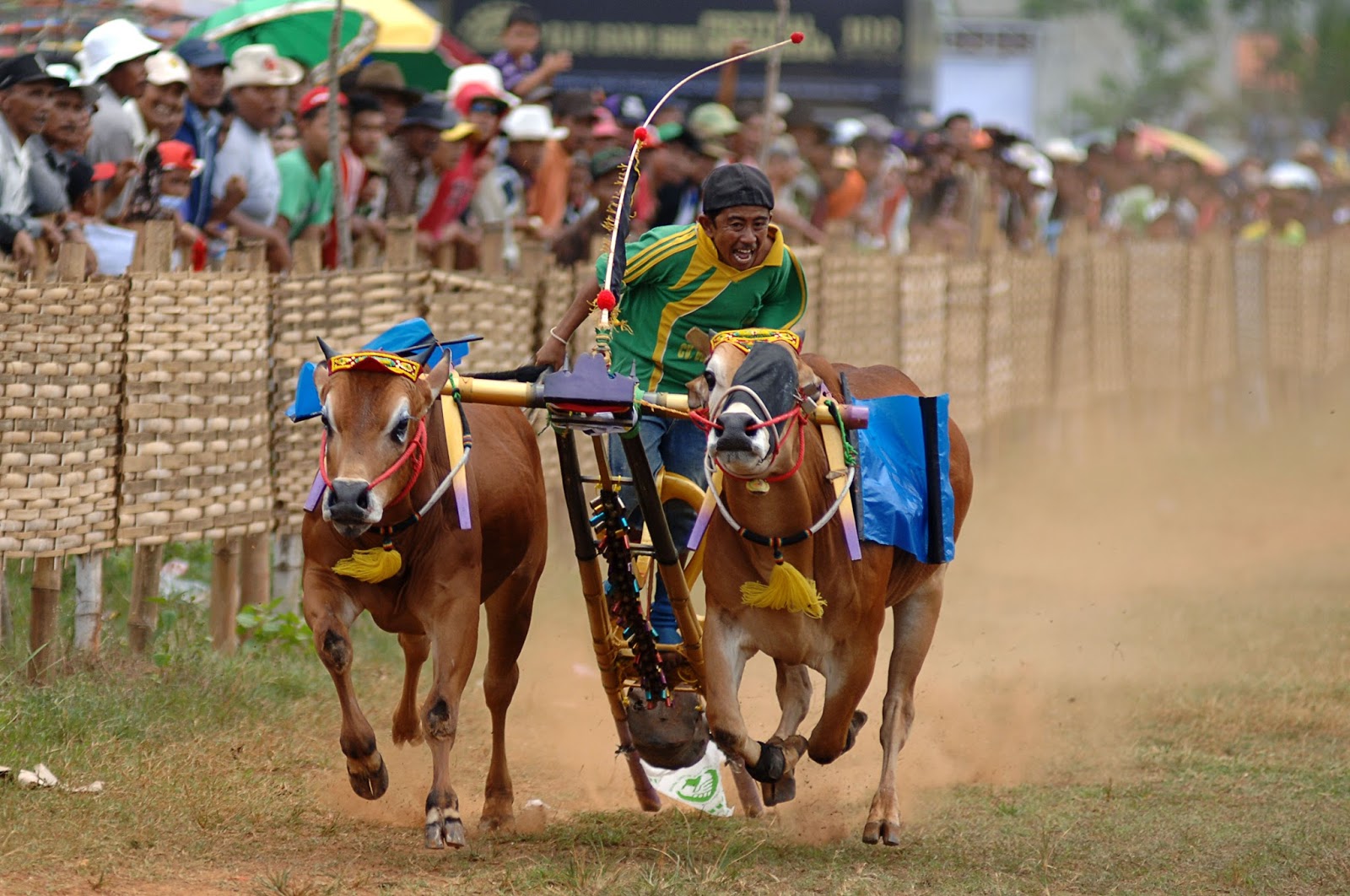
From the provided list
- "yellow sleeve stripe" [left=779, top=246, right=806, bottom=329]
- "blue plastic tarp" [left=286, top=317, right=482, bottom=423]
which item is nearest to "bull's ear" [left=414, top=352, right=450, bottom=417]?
"blue plastic tarp" [left=286, top=317, right=482, bottom=423]

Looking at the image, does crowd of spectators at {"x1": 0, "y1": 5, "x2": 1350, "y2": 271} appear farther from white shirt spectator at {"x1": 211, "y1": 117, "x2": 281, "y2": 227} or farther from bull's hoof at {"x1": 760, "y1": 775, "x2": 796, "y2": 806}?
bull's hoof at {"x1": 760, "y1": 775, "x2": 796, "y2": 806}

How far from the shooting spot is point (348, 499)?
5980 millimetres

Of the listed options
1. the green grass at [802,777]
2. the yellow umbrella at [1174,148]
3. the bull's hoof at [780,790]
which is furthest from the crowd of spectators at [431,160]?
the yellow umbrella at [1174,148]

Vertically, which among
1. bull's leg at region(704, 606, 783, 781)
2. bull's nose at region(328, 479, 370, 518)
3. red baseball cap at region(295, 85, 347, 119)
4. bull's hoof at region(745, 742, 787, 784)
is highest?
red baseball cap at region(295, 85, 347, 119)

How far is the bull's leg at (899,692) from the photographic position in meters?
6.90

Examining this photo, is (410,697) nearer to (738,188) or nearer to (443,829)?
(443,829)

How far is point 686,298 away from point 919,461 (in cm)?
104

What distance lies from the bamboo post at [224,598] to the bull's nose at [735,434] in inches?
151

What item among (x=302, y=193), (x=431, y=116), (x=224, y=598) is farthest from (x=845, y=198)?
(x=224, y=598)

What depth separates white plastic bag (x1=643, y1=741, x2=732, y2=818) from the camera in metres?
7.46

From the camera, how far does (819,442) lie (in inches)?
257

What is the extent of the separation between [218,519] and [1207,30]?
36.3 metres

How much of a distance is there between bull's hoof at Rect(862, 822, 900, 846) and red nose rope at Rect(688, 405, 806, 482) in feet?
4.66

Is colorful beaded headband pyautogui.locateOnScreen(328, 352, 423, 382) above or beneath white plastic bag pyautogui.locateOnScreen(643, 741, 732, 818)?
above
